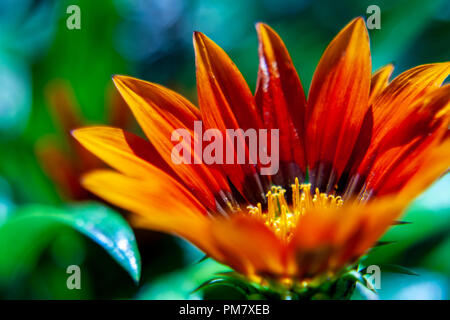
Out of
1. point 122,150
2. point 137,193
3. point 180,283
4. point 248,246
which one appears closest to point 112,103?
point 180,283

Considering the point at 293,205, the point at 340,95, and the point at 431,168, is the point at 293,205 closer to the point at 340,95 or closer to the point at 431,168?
the point at 340,95

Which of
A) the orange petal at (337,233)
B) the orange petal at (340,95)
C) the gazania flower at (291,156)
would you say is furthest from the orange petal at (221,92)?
the orange petal at (337,233)

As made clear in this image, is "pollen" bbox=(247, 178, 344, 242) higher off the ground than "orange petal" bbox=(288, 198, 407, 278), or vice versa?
"pollen" bbox=(247, 178, 344, 242)

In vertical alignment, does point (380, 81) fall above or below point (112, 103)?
below

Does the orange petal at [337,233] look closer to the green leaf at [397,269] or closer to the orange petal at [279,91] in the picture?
the green leaf at [397,269]

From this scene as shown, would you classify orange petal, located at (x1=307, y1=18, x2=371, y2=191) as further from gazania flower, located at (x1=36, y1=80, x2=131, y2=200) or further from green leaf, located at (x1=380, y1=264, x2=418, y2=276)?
gazania flower, located at (x1=36, y1=80, x2=131, y2=200)

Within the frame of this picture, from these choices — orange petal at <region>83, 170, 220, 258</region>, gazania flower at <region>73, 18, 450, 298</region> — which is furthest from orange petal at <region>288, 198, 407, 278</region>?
orange petal at <region>83, 170, 220, 258</region>

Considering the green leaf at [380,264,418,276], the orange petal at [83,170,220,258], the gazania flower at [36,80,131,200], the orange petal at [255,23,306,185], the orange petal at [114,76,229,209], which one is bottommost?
the green leaf at [380,264,418,276]
